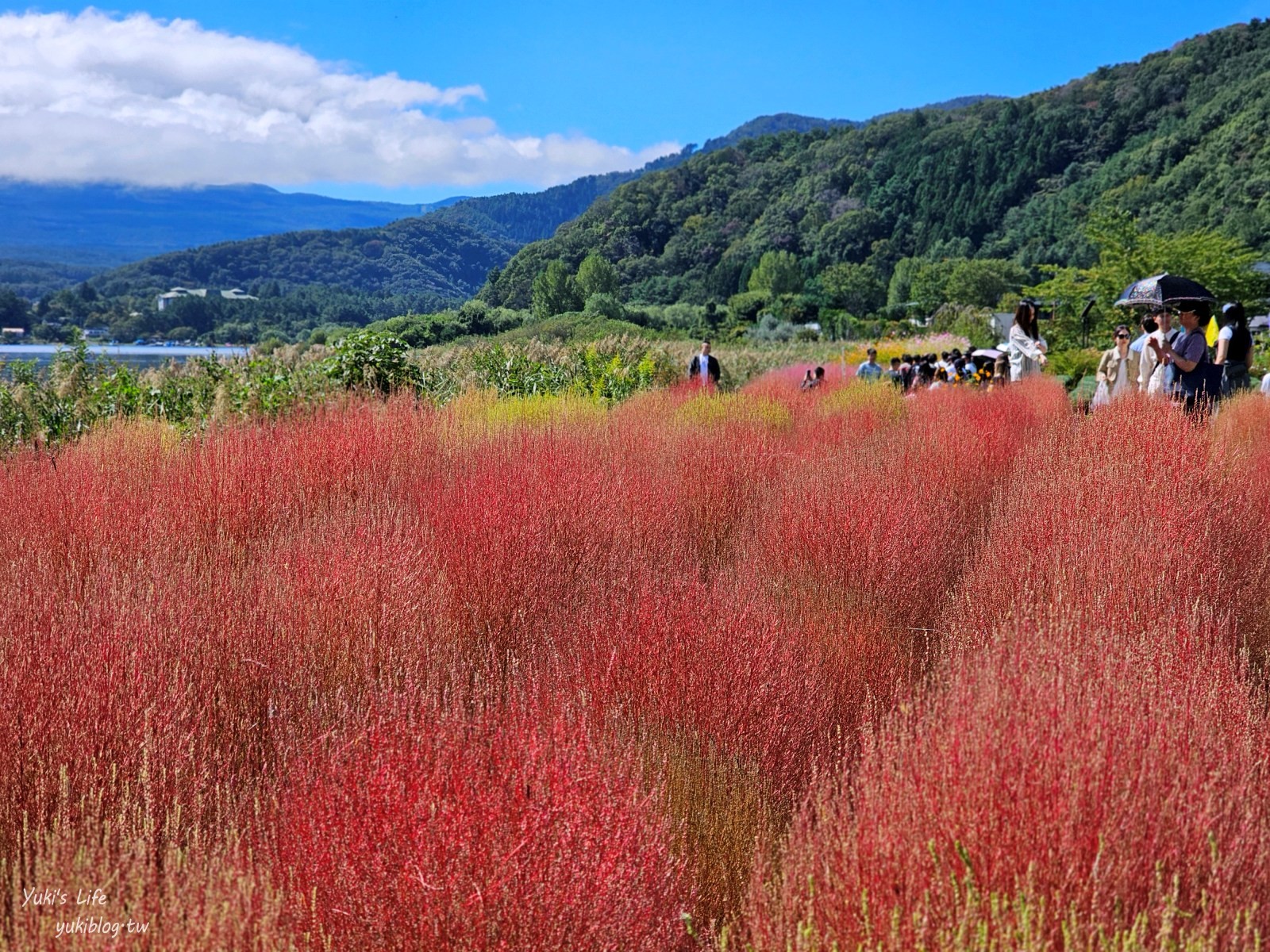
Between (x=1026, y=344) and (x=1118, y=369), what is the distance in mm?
1520

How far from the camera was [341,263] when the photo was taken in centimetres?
9081

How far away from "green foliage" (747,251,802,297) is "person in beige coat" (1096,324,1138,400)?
285 feet

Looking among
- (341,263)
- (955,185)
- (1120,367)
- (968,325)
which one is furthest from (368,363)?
(955,185)

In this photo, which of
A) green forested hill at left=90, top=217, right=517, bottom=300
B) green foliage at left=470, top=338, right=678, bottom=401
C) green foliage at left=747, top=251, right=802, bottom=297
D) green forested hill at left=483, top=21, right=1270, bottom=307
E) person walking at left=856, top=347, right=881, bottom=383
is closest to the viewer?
person walking at left=856, top=347, right=881, bottom=383

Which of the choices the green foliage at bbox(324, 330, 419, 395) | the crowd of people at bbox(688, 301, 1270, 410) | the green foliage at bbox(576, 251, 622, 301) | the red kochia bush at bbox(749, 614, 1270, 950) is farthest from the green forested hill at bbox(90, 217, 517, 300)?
the red kochia bush at bbox(749, 614, 1270, 950)

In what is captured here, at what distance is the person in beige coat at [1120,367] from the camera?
8.73 metres

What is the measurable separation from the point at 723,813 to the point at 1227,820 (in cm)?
137

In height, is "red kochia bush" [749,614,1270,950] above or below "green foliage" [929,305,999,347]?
below

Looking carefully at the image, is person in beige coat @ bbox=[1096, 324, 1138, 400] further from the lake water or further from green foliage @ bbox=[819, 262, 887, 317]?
green foliage @ bbox=[819, 262, 887, 317]

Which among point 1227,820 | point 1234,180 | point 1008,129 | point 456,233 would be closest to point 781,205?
point 1008,129

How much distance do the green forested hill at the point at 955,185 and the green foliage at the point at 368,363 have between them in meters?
69.8

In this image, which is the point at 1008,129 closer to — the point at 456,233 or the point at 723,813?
the point at 456,233

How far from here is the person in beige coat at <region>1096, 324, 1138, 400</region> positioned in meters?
8.73

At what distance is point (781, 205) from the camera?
119m
